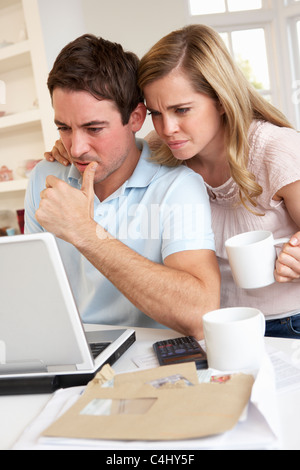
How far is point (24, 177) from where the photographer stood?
11.1ft

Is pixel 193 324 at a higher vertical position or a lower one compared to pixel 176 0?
lower

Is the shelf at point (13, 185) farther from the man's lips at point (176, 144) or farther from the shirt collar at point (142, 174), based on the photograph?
the man's lips at point (176, 144)

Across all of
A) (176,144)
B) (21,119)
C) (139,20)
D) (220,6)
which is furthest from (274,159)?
(220,6)

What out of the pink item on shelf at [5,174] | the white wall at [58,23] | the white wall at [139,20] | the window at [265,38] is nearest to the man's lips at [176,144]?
the white wall at [58,23]

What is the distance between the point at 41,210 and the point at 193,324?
45cm

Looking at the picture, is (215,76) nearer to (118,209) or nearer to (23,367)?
(118,209)

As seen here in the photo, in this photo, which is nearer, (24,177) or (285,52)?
(24,177)

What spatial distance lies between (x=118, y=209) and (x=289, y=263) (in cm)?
54

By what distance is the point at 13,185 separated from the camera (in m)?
3.35

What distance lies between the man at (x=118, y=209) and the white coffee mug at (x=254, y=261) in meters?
0.11

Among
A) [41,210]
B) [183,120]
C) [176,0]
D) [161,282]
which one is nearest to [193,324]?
[161,282]

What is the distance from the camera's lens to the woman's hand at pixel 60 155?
1.64m

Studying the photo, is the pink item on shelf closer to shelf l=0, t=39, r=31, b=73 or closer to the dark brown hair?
shelf l=0, t=39, r=31, b=73

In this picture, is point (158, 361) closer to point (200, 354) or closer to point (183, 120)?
point (200, 354)
